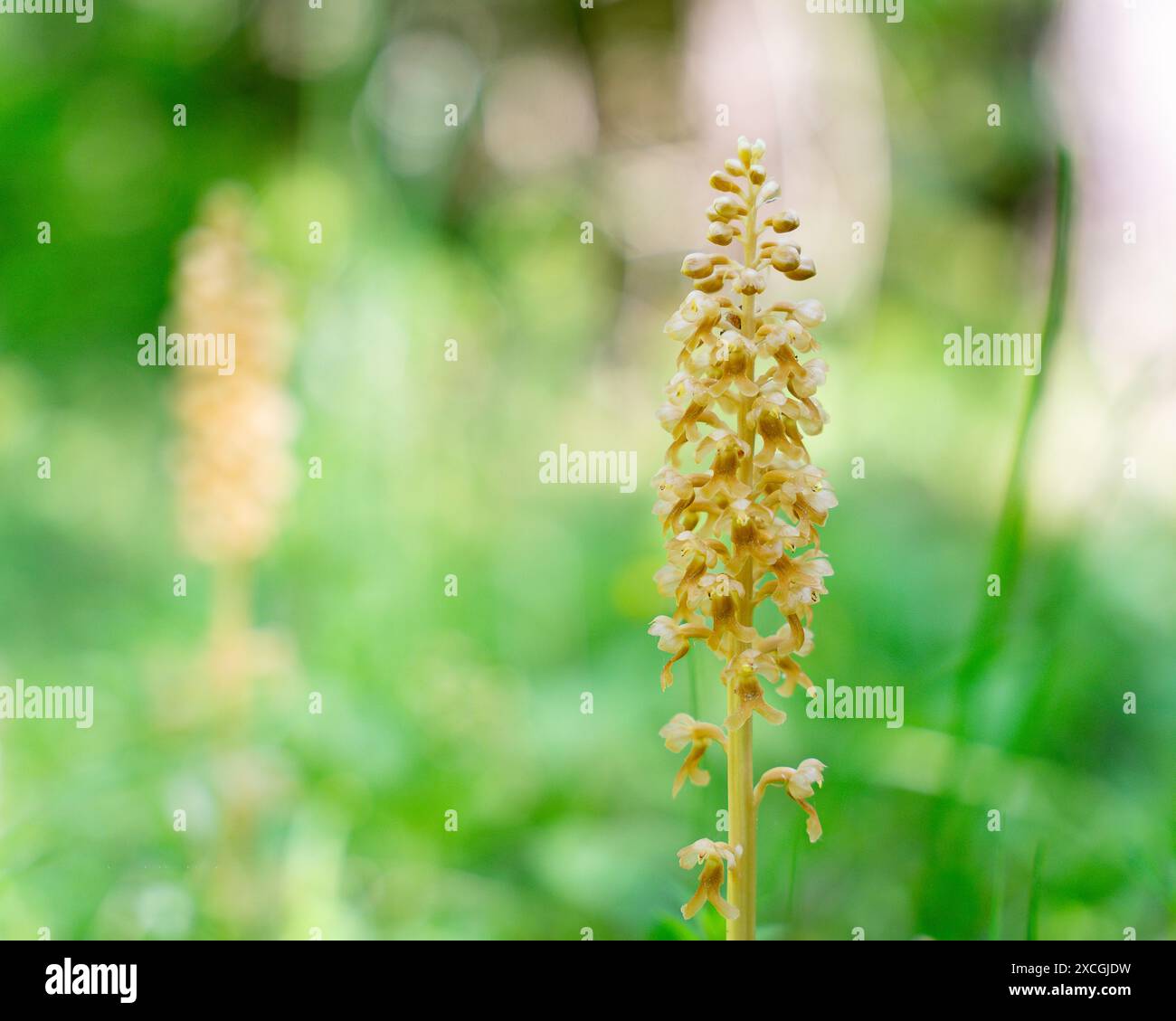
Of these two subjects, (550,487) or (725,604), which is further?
(550,487)

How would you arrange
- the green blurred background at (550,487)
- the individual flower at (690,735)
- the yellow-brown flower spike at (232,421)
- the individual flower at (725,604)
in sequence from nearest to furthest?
1. the individual flower at (725,604)
2. the individual flower at (690,735)
3. the green blurred background at (550,487)
4. the yellow-brown flower spike at (232,421)

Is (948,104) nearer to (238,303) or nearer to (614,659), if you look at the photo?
(614,659)

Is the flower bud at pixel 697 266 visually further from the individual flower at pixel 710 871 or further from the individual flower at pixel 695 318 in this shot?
the individual flower at pixel 710 871

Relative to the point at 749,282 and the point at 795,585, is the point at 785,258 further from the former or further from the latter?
the point at 795,585

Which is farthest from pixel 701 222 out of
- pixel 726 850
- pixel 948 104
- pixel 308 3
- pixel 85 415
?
pixel 726 850

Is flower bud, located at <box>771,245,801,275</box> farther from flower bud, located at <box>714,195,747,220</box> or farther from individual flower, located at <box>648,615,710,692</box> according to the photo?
individual flower, located at <box>648,615,710,692</box>

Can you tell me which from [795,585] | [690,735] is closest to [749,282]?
[795,585]

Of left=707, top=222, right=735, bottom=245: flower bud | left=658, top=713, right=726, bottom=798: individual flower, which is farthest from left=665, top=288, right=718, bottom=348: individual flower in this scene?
left=658, top=713, right=726, bottom=798: individual flower

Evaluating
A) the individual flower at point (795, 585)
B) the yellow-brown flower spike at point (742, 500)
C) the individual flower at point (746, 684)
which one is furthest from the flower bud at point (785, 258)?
the individual flower at point (746, 684)
